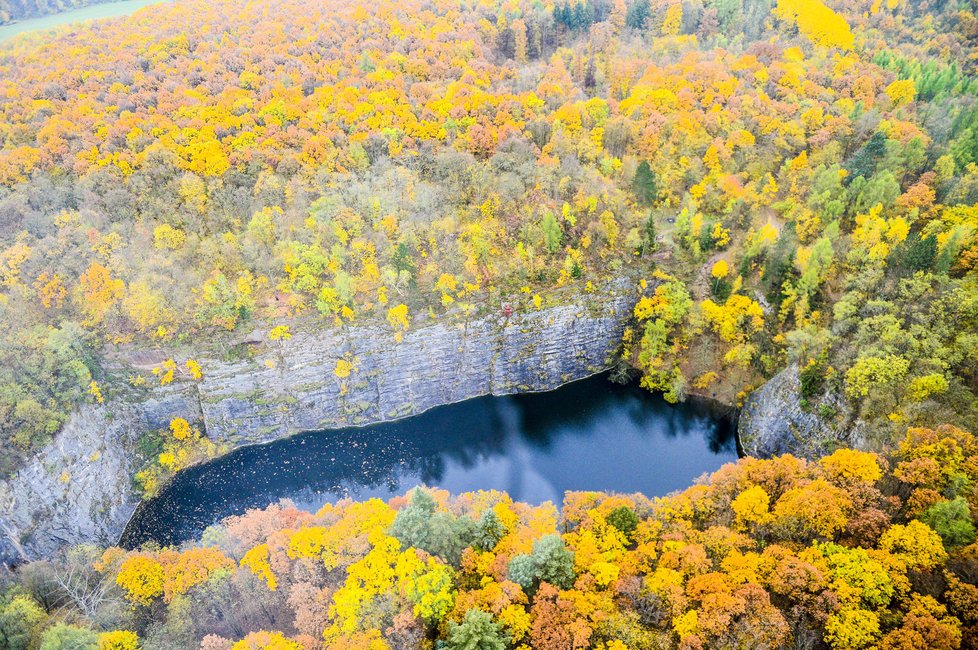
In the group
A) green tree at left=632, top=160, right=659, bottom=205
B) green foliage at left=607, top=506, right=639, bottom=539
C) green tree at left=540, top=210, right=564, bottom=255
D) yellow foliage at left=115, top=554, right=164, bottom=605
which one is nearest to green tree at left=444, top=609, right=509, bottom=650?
green foliage at left=607, top=506, right=639, bottom=539

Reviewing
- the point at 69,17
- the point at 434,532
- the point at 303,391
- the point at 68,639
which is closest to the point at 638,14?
the point at 303,391

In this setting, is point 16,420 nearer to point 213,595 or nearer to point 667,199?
point 213,595

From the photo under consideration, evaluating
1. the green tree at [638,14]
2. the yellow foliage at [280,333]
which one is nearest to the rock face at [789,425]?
the yellow foliage at [280,333]

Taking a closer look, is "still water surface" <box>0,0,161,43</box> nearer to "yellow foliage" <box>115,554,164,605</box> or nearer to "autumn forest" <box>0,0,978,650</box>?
"autumn forest" <box>0,0,978,650</box>

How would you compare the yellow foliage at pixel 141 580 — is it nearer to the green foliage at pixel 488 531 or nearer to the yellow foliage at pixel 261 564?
the yellow foliage at pixel 261 564

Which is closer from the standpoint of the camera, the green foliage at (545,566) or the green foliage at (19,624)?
the green foliage at (545,566)

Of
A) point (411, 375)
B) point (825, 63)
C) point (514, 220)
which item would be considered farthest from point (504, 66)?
point (411, 375)

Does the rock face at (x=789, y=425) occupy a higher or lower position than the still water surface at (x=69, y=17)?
lower
